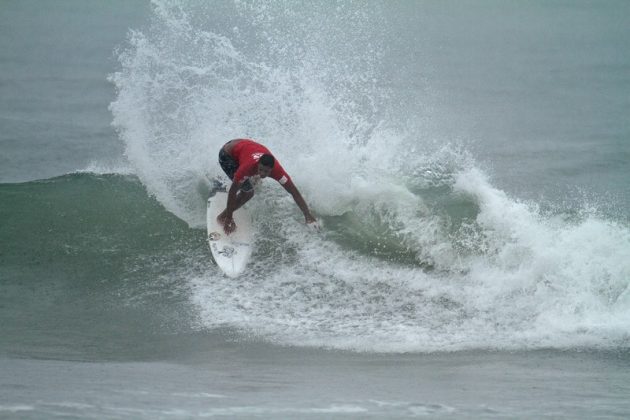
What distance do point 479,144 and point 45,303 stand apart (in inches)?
339

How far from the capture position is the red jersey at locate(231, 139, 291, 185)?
321 inches

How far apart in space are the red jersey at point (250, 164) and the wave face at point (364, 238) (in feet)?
3.38

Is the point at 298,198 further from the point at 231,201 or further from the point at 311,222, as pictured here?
the point at 231,201

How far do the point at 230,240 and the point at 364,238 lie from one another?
1548 millimetres

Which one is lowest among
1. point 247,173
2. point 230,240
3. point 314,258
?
point 314,258

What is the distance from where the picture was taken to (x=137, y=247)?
363 inches

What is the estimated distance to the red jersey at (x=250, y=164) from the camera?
321 inches

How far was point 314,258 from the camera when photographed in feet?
29.0

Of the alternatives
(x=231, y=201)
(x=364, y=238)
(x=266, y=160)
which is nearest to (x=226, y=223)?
(x=231, y=201)

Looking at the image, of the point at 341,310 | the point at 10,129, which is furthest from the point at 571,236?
the point at 10,129

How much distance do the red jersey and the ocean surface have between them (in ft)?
3.38

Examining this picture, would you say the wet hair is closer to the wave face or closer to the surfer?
the surfer

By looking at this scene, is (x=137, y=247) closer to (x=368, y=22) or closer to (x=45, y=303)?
(x=45, y=303)

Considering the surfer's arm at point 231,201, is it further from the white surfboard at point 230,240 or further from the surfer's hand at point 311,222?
the surfer's hand at point 311,222
